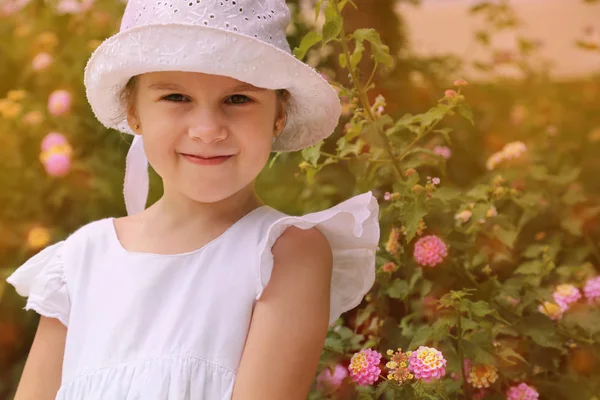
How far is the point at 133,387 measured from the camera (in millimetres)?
1381

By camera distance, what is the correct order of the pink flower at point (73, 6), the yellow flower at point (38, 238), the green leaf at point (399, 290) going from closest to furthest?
the green leaf at point (399, 290) < the yellow flower at point (38, 238) < the pink flower at point (73, 6)

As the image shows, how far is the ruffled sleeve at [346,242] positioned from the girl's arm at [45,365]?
454 millimetres

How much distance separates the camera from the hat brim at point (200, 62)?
4.30 ft

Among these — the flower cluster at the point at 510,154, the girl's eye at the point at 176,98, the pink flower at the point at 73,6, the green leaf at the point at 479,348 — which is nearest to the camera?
the girl's eye at the point at 176,98

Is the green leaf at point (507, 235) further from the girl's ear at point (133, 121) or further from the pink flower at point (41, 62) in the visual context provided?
the pink flower at point (41, 62)

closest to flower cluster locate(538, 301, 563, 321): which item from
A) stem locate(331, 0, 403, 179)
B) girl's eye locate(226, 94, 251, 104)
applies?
stem locate(331, 0, 403, 179)

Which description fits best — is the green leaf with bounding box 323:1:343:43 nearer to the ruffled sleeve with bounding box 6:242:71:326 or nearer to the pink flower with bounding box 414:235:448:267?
the pink flower with bounding box 414:235:448:267

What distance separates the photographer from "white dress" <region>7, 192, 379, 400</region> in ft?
4.54

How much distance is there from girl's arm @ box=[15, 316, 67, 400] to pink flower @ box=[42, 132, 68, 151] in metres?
0.96

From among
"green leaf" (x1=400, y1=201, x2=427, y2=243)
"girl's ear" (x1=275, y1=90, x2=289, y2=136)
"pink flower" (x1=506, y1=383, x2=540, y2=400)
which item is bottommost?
"pink flower" (x1=506, y1=383, x2=540, y2=400)

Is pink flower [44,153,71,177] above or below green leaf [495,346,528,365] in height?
above

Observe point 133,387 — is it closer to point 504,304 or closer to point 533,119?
point 504,304

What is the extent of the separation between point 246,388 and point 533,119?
163 centimetres

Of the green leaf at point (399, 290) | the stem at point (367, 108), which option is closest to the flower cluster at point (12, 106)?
the stem at point (367, 108)
